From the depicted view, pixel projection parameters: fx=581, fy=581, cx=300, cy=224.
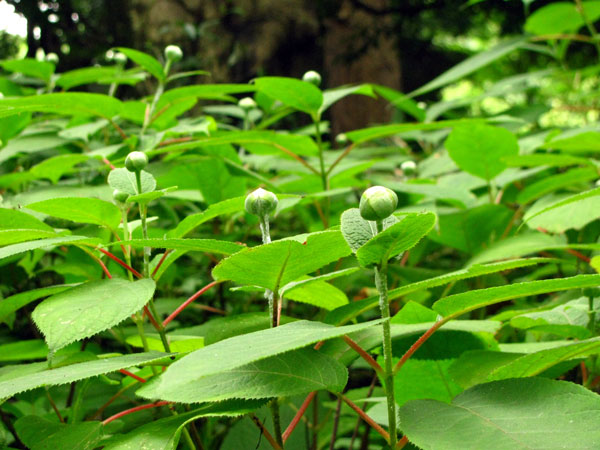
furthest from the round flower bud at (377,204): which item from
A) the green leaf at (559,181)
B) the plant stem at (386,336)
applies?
the green leaf at (559,181)

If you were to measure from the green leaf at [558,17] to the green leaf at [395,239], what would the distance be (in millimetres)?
1595

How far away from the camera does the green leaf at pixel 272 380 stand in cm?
44

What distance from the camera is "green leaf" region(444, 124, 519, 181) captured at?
1.13 meters

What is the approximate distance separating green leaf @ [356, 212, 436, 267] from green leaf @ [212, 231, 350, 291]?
49 mm

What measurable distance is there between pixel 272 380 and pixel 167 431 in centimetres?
10

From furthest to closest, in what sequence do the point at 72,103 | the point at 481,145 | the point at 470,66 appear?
the point at 470,66
the point at 481,145
the point at 72,103

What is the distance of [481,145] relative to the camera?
1.14 meters

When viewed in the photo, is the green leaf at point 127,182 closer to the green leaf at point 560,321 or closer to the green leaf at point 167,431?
the green leaf at point 167,431

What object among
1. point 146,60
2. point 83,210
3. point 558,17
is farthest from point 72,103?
point 558,17

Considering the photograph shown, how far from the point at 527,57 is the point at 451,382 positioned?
15.8ft

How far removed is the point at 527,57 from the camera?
4.87 meters

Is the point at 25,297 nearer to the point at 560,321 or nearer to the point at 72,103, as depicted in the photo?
the point at 72,103

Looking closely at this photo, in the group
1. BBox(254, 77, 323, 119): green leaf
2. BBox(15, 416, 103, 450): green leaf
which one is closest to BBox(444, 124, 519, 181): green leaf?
BBox(254, 77, 323, 119): green leaf

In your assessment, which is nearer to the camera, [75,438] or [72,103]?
[75,438]
